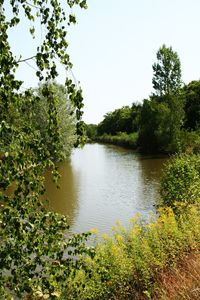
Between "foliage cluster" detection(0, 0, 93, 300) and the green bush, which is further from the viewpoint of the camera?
the green bush

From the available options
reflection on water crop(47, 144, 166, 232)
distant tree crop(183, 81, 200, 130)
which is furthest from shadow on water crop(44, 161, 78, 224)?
distant tree crop(183, 81, 200, 130)

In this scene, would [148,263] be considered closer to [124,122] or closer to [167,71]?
[167,71]

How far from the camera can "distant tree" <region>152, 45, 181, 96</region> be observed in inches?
2183

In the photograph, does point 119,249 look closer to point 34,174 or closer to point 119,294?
point 119,294

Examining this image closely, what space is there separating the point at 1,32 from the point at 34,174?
130cm

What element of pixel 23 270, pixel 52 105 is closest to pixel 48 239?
pixel 23 270

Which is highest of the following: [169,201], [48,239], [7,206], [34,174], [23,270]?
[34,174]

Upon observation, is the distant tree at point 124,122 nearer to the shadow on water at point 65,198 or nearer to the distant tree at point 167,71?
the distant tree at point 167,71

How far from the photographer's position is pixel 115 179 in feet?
106

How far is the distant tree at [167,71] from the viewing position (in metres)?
55.4

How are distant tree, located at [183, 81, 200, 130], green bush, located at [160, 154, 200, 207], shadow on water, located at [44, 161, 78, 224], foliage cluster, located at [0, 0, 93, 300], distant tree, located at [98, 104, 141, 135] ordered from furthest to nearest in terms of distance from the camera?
distant tree, located at [98, 104, 141, 135] < distant tree, located at [183, 81, 200, 130] < shadow on water, located at [44, 161, 78, 224] < green bush, located at [160, 154, 200, 207] < foliage cluster, located at [0, 0, 93, 300]

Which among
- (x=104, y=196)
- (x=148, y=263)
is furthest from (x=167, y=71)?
(x=148, y=263)

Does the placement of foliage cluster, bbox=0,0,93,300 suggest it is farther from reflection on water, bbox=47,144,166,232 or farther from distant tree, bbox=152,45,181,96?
distant tree, bbox=152,45,181,96

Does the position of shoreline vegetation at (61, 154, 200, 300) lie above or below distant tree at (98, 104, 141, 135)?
below
